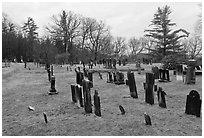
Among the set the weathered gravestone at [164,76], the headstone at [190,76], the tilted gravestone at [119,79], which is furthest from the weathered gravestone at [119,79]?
the headstone at [190,76]

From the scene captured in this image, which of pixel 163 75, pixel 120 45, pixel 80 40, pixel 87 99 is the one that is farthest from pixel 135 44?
pixel 87 99

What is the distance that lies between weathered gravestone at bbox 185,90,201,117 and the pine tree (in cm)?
2939

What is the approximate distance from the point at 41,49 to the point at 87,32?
2856 cm

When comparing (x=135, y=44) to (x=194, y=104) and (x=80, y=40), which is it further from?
(x=194, y=104)

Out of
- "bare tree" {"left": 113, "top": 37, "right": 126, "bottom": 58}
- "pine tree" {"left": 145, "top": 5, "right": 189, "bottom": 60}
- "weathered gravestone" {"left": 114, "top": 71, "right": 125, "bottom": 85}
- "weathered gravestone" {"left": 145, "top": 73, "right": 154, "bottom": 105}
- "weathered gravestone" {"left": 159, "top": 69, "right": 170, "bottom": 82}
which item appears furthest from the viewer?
"bare tree" {"left": 113, "top": 37, "right": 126, "bottom": 58}

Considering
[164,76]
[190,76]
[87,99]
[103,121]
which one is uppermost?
[190,76]

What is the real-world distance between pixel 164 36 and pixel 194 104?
105ft

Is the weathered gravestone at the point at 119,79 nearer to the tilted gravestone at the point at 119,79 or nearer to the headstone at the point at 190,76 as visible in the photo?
the tilted gravestone at the point at 119,79

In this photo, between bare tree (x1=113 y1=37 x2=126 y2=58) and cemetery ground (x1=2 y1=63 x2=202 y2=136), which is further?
bare tree (x1=113 y1=37 x2=126 y2=58)

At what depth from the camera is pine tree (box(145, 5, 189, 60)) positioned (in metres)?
35.8

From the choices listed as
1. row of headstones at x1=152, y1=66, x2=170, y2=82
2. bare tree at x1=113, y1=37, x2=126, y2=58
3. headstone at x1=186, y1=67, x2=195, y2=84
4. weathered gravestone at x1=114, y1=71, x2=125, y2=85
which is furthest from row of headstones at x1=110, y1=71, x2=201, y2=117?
bare tree at x1=113, y1=37, x2=126, y2=58

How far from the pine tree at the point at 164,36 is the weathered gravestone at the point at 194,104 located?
29.4m

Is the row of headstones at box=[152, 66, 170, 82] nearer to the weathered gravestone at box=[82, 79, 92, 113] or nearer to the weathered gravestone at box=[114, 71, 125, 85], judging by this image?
the weathered gravestone at box=[114, 71, 125, 85]

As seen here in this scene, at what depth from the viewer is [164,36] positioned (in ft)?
119
